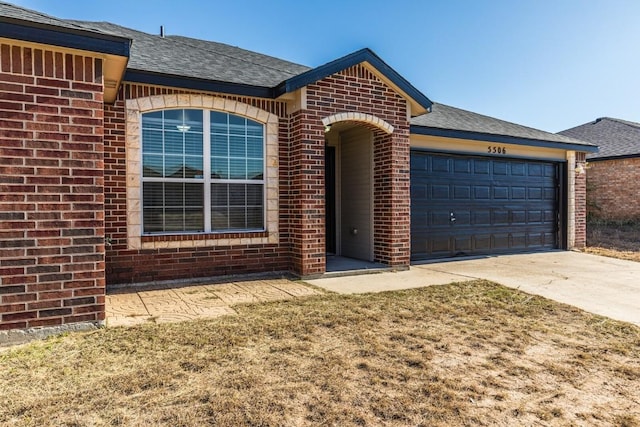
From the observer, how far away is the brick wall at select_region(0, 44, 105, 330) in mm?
3707

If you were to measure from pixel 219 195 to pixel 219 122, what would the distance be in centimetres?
121

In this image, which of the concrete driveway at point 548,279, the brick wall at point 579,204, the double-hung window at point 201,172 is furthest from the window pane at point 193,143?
the brick wall at point 579,204

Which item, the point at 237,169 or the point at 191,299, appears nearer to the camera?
the point at 191,299

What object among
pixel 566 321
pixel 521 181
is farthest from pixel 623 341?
pixel 521 181

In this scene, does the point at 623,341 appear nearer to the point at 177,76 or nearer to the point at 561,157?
the point at 177,76

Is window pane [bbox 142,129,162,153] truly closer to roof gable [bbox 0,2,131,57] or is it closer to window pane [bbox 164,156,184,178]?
window pane [bbox 164,156,184,178]

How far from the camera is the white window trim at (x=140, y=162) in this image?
5.88 meters

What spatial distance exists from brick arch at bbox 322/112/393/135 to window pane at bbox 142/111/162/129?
266cm

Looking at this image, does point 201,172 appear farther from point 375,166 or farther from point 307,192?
point 375,166

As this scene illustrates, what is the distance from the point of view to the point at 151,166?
19.9 ft

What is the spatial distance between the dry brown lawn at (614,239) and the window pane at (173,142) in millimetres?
10514

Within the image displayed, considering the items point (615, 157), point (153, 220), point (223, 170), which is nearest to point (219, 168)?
point (223, 170)

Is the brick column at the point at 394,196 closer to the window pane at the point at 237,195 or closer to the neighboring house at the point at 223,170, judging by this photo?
the neighboring house at the point at 223,170

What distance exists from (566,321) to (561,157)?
835cm
